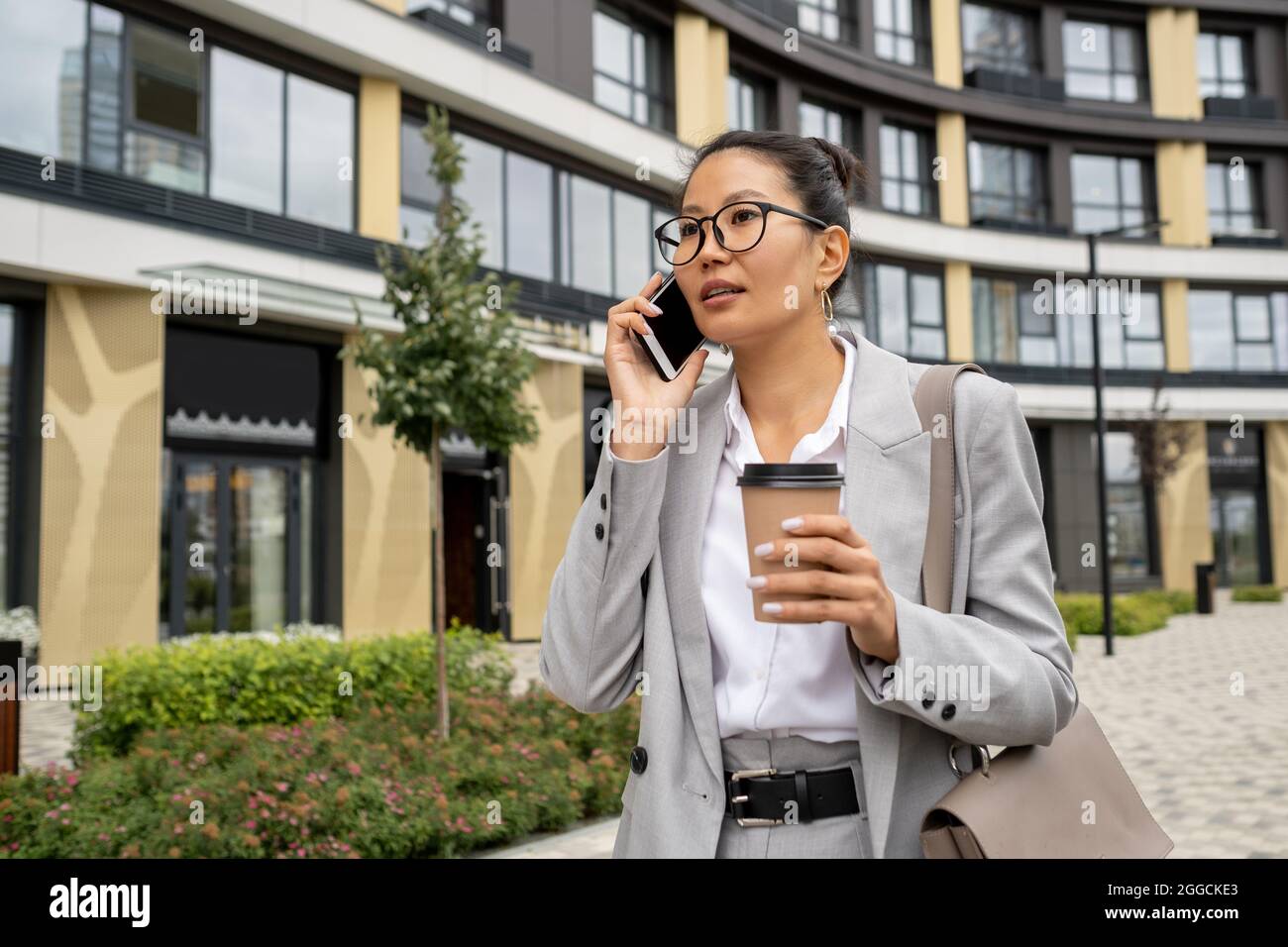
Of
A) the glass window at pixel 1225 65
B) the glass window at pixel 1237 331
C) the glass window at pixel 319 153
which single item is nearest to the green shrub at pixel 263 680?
the glass window at pixel 319 153

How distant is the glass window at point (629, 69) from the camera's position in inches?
908

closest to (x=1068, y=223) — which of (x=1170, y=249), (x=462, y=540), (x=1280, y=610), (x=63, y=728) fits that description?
(x=1170, y=249)

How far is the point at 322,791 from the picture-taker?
6.13m

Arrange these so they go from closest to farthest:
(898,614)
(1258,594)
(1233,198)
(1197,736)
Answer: (898,614), (1197,736), (1258,594), (1233,198)

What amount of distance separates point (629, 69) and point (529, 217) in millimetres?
4876

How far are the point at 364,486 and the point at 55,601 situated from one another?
16.6 ft

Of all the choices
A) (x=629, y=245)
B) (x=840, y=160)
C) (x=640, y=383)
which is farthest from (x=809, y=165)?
(x=629, y=245)

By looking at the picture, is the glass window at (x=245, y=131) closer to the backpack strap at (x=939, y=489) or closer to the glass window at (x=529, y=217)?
the glass window at (x=529, y=217)

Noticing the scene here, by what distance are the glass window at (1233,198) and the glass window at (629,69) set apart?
68.9 feet

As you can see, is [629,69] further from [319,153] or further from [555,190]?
[319,153]

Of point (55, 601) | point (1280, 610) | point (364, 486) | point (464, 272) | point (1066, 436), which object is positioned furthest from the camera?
point (1066, 436)

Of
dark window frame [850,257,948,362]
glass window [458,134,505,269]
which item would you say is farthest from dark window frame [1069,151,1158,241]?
glass window [458,134,505,269]
